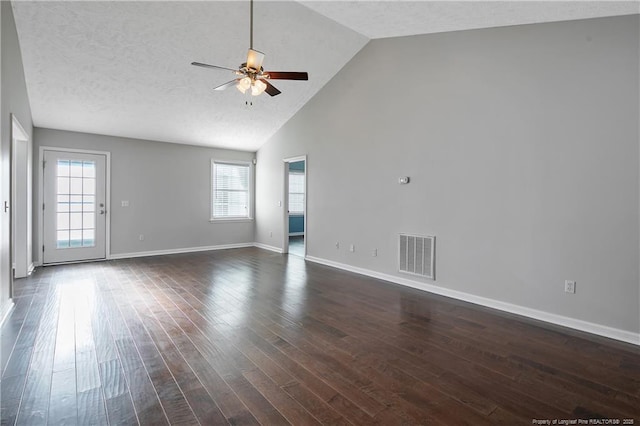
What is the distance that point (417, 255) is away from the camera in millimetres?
4738

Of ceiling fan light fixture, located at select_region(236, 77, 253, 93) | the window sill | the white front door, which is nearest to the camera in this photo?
ceiling fan light fixture, located at select_region(236, 77, 253, 93)

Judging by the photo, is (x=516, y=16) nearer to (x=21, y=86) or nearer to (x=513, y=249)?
(x=513, y=249)

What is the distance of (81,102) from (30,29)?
1.62 m

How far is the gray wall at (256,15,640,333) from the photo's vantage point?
3.12 metres

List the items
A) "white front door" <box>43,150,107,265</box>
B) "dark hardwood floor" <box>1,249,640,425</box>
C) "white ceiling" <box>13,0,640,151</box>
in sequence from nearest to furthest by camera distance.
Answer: "dark hardwood floor" <box>1,249,640,425</box> < "white ceiling" <box>13,0,640,151</box> < "white front door" <box>43,150,107,265</box>

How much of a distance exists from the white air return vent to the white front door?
19.0 feet

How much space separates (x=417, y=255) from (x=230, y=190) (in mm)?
5325

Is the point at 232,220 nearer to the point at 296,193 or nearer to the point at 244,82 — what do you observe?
the point at 296,193

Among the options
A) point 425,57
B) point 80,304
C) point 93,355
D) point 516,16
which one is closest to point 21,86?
point 80,304

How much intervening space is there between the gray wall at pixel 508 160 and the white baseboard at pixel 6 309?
442 centimetres

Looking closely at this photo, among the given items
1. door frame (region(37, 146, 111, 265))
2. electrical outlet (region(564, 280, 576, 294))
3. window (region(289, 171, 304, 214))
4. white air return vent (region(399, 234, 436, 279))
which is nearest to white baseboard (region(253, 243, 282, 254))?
window (region(289, 171, 304, 214))

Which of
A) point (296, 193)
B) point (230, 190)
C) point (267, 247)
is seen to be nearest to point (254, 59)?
point (267, 247)

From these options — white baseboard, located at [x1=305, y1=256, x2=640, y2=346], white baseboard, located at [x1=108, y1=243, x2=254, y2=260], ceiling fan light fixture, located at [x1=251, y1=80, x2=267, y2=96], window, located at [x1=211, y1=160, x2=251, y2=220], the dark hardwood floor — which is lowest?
the dark hardwood floor

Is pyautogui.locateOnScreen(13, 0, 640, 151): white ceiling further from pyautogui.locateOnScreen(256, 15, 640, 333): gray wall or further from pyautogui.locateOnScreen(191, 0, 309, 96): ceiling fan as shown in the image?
pyautogui.locateOnScreen(191, 0, 309, 96): ceiling fan
